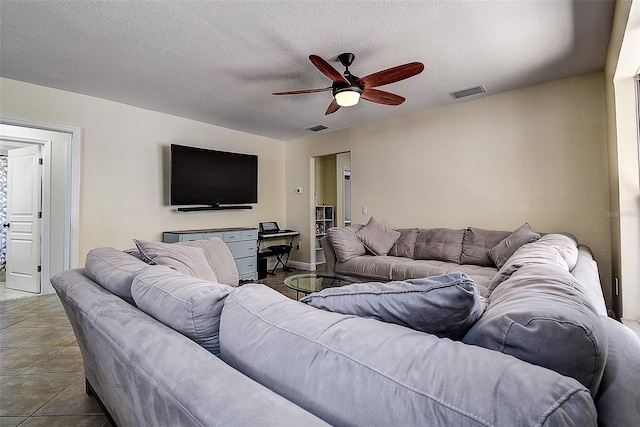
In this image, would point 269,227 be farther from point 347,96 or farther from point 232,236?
point 347,96

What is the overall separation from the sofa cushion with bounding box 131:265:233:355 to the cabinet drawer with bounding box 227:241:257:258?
11.9 feet

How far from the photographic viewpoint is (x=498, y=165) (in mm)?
3791

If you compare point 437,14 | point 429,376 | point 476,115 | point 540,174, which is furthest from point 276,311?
point 476,115

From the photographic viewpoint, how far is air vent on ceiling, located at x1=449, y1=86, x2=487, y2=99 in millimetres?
3578

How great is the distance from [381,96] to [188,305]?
2694 millimetres

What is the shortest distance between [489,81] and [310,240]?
3.75m

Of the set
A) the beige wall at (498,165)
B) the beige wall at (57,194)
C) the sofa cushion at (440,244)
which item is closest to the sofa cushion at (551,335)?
the sofa cushion at (440,244)

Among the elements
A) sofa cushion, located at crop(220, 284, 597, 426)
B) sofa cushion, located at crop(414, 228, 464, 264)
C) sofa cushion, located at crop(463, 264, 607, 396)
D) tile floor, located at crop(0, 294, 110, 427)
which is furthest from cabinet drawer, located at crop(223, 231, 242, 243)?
sofa cushion, located at crop(463, 264, 607, 396)

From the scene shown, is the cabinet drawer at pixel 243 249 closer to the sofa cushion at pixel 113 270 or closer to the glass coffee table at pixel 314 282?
the glass coffee table at pixel 314 282

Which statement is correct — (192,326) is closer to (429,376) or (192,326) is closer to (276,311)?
(276,311)

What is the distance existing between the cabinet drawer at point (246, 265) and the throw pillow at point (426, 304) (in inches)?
162

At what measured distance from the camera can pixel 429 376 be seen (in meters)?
0.57

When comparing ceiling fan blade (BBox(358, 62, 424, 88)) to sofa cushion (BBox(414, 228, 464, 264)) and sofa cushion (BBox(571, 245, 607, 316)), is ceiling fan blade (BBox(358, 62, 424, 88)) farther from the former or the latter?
sofa cushion (BBox(414, 228, 464, 264))

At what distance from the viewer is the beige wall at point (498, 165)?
→ 324 centimetres
